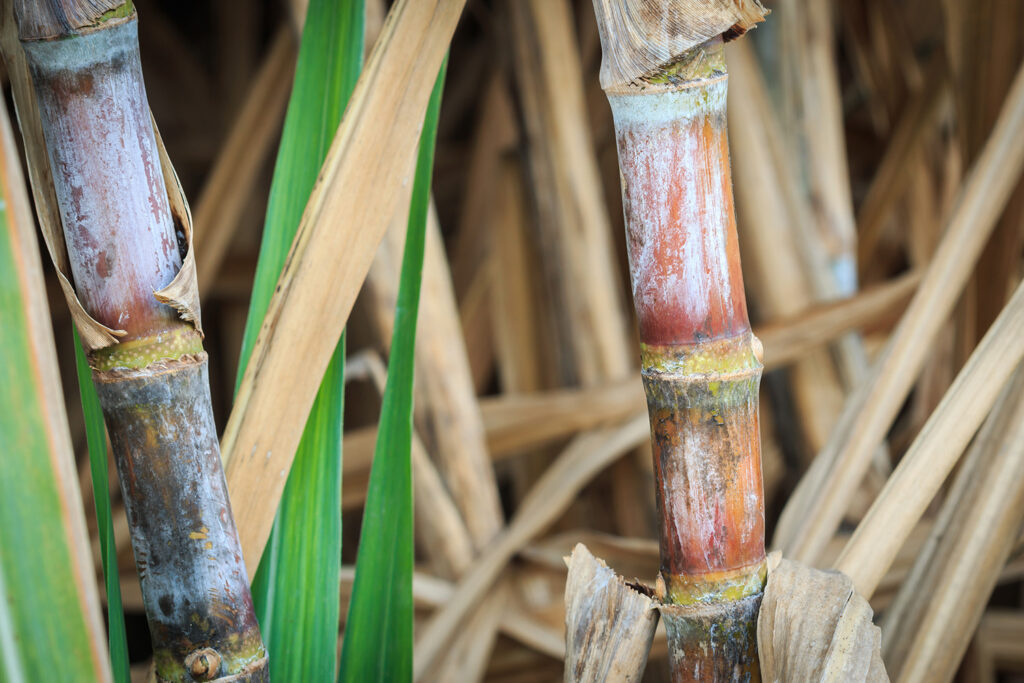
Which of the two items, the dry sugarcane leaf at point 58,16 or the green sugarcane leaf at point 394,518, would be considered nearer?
the dry sugarcane leaf at point 58,16

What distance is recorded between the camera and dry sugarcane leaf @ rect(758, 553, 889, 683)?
0.31 m

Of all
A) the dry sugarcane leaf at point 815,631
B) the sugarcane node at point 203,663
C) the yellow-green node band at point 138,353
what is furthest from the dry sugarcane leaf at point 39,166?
the dry sugarcane leaf at point 815,631

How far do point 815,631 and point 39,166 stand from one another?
320mm

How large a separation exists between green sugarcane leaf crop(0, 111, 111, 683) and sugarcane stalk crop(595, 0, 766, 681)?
19cm

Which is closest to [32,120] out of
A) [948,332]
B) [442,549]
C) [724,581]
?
[724,581]

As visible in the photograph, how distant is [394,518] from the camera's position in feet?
1.25

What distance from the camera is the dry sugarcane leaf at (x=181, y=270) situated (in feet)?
0.93

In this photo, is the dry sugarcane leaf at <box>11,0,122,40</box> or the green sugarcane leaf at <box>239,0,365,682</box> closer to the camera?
the dry sugarcane leaf at <box>11,0,122,40</box>

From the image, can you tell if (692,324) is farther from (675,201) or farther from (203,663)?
(203,663)

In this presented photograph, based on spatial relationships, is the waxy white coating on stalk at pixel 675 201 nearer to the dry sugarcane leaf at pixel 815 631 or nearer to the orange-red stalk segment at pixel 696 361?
the orange-red stalk segment at pixel 696 361

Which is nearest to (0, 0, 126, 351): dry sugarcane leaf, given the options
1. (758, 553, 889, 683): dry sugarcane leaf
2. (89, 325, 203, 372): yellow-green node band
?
(89, 325, 203, 372): yellow-green node band

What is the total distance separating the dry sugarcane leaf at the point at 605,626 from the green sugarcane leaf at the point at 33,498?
0.17 metres

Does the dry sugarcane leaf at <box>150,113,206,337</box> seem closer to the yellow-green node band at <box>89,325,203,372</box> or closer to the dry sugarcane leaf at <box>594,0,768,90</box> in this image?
the yellow-green node band at <box>89,325,203,372</box>

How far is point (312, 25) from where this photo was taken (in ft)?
1.22
